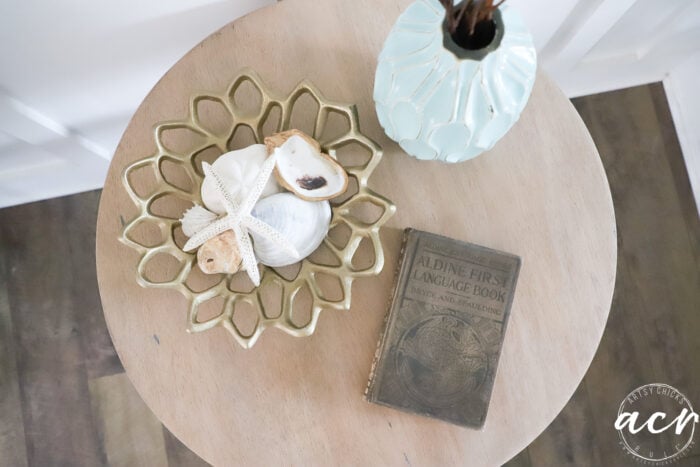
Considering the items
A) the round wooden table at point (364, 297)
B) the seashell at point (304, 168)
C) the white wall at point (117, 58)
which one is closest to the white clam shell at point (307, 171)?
the seashell at point (304, 168)

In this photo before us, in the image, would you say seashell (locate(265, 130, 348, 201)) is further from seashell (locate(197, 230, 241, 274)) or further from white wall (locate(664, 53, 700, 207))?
white wall (locate(664, 53, 700, 207))

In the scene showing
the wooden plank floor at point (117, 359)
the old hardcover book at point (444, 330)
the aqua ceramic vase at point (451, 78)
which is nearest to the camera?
the aqua ceramic vase at point (451, 78)

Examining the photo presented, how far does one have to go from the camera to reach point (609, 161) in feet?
3.40

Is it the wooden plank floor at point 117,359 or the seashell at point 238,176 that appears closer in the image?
the seashell at point 238,176

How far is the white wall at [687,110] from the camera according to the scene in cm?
99

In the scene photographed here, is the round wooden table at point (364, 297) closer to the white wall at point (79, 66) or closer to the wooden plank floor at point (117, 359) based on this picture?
the white wall at point (79, 66)

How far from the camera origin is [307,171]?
458 millimetres

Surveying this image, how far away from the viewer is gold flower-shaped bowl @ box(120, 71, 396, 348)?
18.6 inches

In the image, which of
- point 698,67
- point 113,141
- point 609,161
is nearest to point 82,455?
point 113,141

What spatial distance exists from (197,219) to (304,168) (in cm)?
10

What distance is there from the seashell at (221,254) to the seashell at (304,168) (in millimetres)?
67

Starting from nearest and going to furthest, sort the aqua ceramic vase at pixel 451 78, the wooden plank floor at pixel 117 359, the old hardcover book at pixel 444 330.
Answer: the aqua ceramic vase at pixel 451 78, the old hardcover book at pixel 444 330, the wooden plank floor at pixel 117 359

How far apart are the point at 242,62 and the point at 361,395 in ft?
1.23

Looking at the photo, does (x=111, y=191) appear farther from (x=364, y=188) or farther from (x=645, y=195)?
(x=645, y=195)
